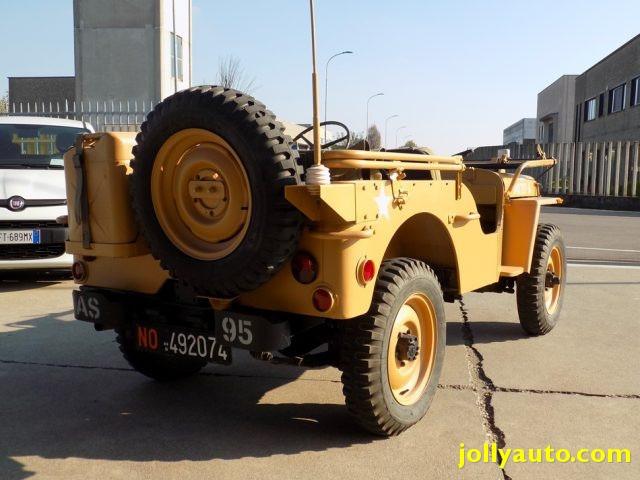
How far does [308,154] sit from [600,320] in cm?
389

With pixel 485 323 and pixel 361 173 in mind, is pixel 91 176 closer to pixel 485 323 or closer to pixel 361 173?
pixel 361 173

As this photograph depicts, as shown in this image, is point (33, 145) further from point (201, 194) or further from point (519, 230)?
point (519, 230)

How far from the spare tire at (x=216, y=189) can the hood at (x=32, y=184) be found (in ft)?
13.8

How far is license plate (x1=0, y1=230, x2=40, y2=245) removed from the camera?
6.92m

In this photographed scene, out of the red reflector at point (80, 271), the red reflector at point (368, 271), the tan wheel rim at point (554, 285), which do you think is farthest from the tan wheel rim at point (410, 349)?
the tan wheel rim at point (554, 285)

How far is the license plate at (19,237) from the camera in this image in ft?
22.7

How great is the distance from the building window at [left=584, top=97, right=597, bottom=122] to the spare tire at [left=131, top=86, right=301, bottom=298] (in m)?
46.4

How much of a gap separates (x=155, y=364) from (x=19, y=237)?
355cm

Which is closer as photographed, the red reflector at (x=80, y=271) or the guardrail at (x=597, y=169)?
the red reflector at (x=80, y=271)

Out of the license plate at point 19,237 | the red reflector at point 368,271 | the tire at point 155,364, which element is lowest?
the tire at point 155,364

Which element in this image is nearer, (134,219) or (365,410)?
(365,410)

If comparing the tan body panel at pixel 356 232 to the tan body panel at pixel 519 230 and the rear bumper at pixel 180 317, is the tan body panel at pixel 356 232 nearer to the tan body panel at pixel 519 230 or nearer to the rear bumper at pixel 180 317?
the rear bumper at pixel 180 317

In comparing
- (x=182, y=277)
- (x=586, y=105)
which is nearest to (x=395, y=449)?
(x=182, y=277)

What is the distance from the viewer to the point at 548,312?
5715 mm
